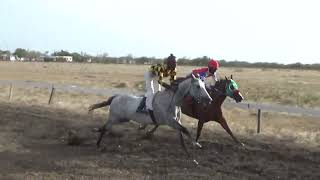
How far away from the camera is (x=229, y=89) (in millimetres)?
12617

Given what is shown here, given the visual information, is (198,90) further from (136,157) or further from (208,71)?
(208,71)

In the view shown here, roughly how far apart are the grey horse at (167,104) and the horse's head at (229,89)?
1.53m

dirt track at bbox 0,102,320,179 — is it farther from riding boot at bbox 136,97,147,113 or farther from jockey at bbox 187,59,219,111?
jockey at bbox 187,59,219,111

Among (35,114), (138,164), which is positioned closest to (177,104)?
(138,164)

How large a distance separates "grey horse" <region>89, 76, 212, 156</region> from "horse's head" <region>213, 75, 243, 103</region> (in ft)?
5.01

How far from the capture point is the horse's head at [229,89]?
12.6 m

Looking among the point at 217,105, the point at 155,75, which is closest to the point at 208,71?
the point at 217,105

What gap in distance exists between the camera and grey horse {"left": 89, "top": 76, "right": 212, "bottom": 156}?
11.1 meters

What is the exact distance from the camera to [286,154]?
39.0 ft

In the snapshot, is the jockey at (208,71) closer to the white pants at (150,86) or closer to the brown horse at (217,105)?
the brown horse at (217,105)

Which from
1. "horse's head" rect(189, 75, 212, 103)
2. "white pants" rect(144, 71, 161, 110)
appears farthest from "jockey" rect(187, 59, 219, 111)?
"horse's head" rect(189, 75, 212, 103)

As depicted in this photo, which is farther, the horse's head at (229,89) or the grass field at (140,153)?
the horse's head at (229,89)

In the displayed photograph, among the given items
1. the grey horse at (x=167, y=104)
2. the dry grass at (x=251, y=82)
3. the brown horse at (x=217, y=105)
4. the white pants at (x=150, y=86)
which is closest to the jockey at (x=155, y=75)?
the white pants at (x=150, y=86)

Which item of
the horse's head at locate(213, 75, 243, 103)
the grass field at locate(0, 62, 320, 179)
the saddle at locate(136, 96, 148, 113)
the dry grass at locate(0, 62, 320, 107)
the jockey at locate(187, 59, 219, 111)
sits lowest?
the dry grass at locate(0, 62, 320, 107)
